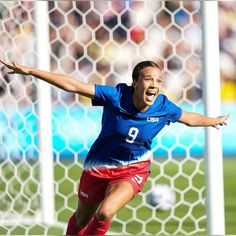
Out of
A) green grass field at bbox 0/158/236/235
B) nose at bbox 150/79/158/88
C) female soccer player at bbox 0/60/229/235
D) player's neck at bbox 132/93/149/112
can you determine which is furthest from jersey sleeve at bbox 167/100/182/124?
green grass field at bbox 0/158/236/235

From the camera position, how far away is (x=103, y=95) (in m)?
4.11

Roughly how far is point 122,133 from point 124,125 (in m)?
0.04

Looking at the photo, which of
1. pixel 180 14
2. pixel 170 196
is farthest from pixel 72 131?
pixel 170 196

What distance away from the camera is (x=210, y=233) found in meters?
4.50

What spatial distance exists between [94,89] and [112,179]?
1.60ft

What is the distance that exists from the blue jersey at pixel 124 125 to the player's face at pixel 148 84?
0.10m

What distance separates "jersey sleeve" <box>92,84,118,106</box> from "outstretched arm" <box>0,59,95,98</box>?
27mm

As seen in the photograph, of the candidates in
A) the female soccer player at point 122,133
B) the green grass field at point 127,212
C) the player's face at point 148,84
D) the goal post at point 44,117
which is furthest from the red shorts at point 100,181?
the goal post at point 44,117

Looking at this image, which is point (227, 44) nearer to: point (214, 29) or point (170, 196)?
point (170, 196)

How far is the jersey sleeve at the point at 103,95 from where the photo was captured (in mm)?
4094

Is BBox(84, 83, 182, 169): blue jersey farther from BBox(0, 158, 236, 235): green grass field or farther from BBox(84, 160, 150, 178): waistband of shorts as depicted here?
BBox(0, 158, 236, 235): green grass field

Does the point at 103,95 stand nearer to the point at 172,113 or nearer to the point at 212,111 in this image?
the point at 172,113

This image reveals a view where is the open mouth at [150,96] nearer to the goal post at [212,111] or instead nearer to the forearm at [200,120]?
the forearm at [200,120]

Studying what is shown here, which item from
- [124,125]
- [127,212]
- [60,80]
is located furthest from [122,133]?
[127,212]
